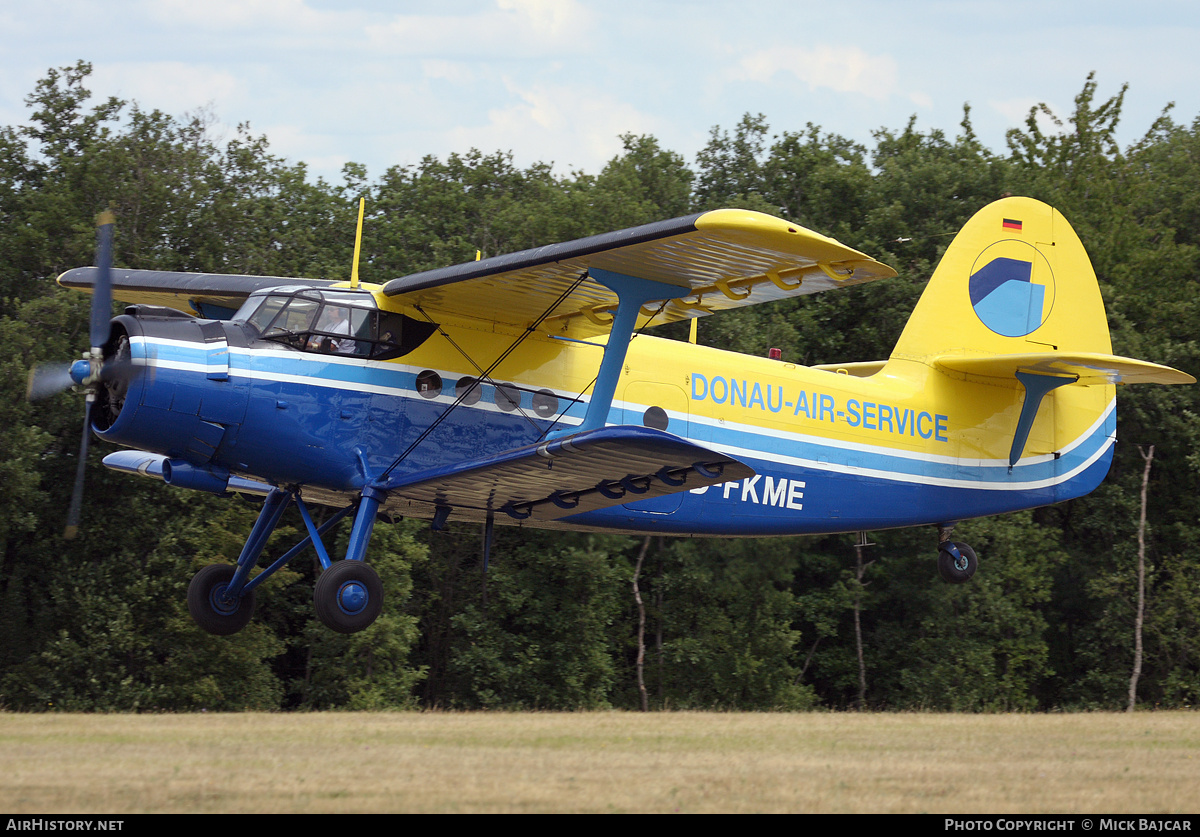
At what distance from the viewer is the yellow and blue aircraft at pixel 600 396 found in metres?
→ 10.2

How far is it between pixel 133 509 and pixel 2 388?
3.18 metres

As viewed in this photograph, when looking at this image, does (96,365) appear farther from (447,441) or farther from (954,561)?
(954,561)

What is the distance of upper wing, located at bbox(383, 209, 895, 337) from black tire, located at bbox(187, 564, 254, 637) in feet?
11.1

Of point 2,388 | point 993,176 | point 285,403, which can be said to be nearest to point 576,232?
point 993,176

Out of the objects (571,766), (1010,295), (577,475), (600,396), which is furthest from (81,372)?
(1010,295)

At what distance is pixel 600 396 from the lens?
10836 millimetres

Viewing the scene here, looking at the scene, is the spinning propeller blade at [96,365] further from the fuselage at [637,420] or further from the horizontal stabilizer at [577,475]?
the horizontal stabilizer at [577,475]

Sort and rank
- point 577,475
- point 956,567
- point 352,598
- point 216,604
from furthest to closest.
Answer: point 956,567 → point 216,604 → point 577,475 → point 352,598

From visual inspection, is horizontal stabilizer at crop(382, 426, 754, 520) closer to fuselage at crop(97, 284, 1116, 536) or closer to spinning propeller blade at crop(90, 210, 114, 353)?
fuselage at crop(97, 284, 1116, 536)

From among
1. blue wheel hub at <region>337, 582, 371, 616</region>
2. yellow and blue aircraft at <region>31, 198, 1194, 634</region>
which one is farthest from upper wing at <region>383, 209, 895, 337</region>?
blue wheel hub at <region>337, 582, 371, 616</region>

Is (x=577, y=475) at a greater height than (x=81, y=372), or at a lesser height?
lesser

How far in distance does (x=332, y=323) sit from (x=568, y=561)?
584 inches

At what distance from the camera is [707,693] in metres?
26.5
